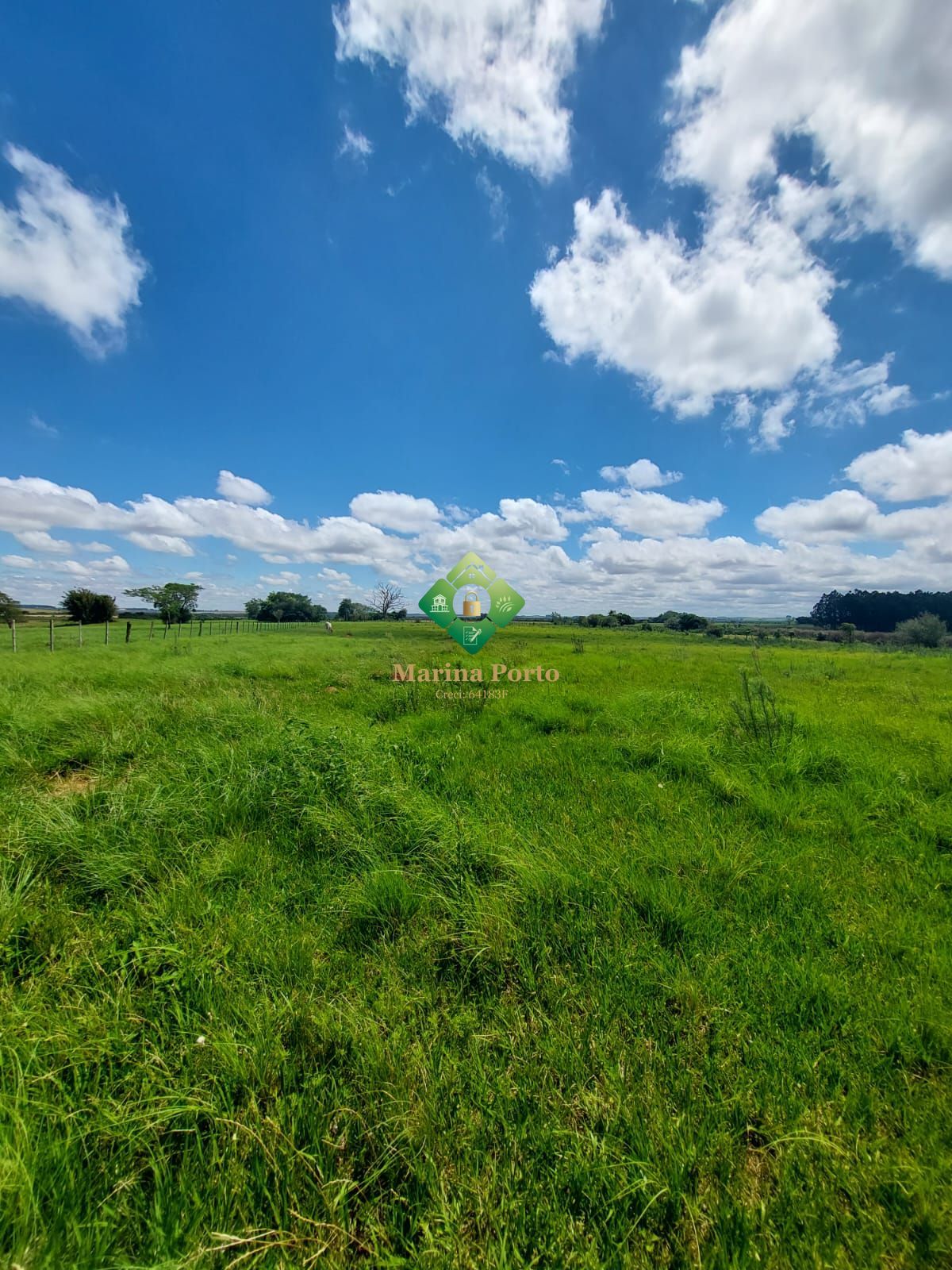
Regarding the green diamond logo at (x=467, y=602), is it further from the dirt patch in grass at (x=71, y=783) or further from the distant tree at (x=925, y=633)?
the distant tree at (x=925, y=633)

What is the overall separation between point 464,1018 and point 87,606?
64.1 m

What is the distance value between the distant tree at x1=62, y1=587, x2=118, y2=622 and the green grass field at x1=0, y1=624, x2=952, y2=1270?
5835cm

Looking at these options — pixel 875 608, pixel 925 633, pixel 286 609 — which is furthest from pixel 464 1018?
pixel 875 608

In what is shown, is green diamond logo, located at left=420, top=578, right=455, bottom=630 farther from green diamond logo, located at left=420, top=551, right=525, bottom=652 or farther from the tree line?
the tree line

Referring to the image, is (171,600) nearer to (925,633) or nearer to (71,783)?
(71,783)

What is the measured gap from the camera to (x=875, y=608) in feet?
311

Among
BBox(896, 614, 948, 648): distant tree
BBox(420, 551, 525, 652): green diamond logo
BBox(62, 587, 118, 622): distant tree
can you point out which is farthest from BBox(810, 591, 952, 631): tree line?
BBox(62, 587, 118, 622): distant tree

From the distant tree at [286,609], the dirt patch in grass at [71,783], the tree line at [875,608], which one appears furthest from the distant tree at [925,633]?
the distant tree at [286,609]

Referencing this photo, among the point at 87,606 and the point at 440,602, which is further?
the point at 87,606

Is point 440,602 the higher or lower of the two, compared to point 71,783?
higher

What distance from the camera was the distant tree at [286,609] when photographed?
8419 centimetres

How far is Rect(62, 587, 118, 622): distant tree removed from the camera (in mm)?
48500

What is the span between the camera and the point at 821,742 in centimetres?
605

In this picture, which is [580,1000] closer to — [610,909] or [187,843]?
[610,909]
